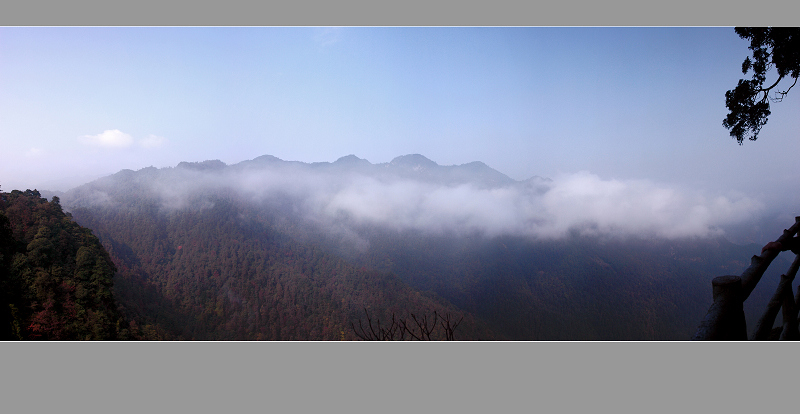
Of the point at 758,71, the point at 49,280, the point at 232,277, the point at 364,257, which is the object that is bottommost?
the point at 364,257

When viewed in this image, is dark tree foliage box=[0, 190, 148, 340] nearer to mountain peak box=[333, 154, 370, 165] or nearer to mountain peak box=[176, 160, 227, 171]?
mountain peak box=[176, 160, 227, 171]

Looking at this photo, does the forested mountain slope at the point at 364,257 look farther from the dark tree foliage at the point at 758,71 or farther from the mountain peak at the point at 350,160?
the dark tree foliage at the point at 758,71

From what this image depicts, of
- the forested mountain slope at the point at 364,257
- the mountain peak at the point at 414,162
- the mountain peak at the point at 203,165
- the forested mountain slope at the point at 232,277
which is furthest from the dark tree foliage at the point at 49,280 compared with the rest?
the mountain peak at the point at 414,162

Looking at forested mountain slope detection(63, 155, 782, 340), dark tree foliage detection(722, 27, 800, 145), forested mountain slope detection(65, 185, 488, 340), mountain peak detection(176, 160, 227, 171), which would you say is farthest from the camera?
mountain peak detection(176, 160, 227, 171)

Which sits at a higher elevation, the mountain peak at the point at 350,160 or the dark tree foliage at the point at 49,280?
the mountain peak at the point at 350,160

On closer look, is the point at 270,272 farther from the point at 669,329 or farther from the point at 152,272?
the point at 669,329

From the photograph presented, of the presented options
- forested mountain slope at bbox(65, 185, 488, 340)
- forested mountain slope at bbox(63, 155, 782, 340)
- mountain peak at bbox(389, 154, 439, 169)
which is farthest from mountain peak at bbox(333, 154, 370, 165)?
forested mountain slope at bbox(65, 185, 488, 340)

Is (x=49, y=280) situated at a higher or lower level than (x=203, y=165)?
lower

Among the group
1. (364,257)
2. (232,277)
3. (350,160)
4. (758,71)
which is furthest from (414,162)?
(758,71)

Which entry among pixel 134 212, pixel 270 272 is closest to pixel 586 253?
pixel 270 272

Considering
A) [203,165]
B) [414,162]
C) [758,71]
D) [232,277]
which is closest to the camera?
[758,71]

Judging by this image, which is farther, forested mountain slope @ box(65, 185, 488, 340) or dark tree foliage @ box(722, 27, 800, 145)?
forested mountain slope @ box(65, 185, 488, 340)

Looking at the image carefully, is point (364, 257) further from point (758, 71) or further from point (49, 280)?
point (758, 71)
